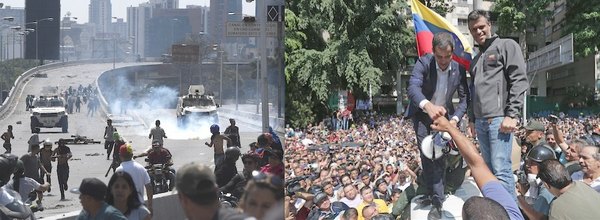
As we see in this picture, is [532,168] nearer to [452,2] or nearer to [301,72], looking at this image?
[452,2]

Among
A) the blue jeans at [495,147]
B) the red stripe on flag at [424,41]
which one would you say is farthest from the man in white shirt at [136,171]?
the blue jeans at [495,147]

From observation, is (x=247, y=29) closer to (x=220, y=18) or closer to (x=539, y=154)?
(x=220, y=18)

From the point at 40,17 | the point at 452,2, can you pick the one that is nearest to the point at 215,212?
the point at 40,17

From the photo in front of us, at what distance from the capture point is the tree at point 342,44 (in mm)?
4293

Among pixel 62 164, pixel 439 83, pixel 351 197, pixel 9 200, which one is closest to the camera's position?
pixel 439 83

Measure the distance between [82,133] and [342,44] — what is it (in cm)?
132

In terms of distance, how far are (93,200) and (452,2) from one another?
2010mm

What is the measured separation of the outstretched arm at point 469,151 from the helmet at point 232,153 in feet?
3.25

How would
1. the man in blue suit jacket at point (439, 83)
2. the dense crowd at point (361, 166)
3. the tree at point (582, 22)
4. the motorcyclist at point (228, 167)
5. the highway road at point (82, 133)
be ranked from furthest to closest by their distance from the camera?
the tree at point (582, 22)
the dense crowd at point (361, 166)
the highway road at point (82, 133)
the man in blue suit jacket at point (439, 83)
the motorcyclist at point (228, 167)

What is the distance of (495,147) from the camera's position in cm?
409

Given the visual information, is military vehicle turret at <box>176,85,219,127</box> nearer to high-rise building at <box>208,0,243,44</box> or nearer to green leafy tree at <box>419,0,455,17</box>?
high-rise building at <box>208,0,243,44</box>

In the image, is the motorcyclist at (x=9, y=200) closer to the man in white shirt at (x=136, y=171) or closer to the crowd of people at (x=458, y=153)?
the man in white shirt at (x=136, y=171)

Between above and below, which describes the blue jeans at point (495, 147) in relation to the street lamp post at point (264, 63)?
below

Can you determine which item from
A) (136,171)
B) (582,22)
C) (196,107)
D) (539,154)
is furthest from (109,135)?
(582,22)
